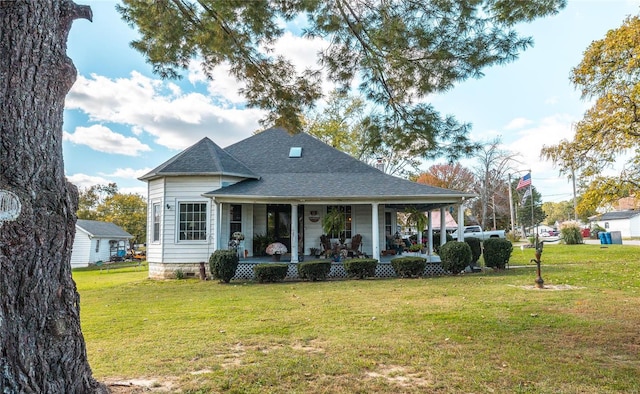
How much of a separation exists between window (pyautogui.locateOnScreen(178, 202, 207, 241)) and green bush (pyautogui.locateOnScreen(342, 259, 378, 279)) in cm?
536

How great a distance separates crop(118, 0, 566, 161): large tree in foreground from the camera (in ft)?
18.0

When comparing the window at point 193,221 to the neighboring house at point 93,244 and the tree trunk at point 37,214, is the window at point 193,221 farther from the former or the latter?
the neighboring house at point 93,244

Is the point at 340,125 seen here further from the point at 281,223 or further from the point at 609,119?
the point at 609,119

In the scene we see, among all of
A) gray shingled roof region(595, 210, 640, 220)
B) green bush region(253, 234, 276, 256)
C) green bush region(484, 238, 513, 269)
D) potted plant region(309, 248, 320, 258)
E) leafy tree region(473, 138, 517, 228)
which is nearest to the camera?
green bush region(484, 238, 513, 269)

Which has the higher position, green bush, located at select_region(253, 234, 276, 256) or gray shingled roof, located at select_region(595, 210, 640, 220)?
gray shingled roof, located at select_region(595, 210, 640, 220)

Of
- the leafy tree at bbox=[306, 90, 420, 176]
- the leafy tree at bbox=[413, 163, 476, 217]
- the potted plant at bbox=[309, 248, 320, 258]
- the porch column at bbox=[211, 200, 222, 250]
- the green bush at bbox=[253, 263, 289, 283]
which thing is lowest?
the green bush at bbox=[253, 263, 289, 283]

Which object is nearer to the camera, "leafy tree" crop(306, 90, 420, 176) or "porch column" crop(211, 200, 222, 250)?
"porch column" crop(211, 200, 222, 250)

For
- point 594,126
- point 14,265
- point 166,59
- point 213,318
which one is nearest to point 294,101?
point 166,59

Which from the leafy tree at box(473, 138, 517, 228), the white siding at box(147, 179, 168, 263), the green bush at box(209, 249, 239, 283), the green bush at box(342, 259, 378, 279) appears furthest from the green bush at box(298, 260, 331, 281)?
the leafy tree at box(473, 138, 517, 228)

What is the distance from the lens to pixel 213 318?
6.56 metres

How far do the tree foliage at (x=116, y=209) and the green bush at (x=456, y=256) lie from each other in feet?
130

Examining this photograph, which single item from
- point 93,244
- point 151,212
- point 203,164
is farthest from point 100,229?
point 203,164

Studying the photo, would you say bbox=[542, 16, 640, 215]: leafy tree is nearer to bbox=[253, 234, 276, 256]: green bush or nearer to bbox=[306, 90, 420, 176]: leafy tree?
bbox=[253, 234, 276, 256]: green bush

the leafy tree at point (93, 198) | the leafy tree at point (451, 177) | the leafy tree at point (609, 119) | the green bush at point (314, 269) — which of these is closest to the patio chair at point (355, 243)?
the green bush at point (314, 269)
